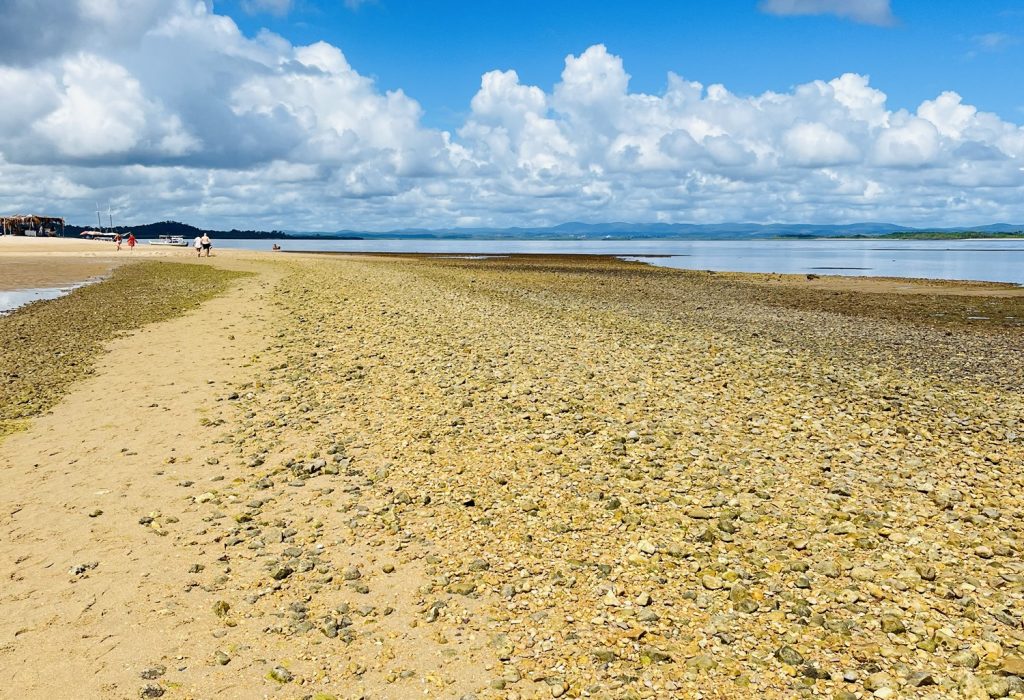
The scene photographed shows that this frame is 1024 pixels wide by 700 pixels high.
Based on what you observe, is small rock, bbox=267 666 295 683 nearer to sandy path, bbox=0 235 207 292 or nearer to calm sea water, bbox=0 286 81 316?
calm sea water, bbox=0 286 81 316

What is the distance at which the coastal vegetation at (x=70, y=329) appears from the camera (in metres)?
16.4

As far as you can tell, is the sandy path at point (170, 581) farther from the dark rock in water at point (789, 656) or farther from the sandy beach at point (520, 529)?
the dark rock in water at point (789, 656)

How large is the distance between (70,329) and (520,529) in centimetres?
2331

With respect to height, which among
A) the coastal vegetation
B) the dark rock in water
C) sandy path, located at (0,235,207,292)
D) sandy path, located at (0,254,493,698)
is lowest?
sandy path, located at (0,254,493,698)

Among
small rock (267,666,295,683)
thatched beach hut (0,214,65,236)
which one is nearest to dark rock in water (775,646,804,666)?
small rock (267,666,295,683)

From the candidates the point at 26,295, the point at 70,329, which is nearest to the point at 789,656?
the point at 70,329

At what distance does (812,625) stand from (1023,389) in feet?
42.7

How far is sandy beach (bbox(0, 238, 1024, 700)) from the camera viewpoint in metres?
6.26

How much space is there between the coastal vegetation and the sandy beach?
0.97 metres

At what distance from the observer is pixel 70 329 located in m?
25.4

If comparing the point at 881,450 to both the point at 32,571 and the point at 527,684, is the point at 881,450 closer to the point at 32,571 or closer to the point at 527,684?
the point at 527,684

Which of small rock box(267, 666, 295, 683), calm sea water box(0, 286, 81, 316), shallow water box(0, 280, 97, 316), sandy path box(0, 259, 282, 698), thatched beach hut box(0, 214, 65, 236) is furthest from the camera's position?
thatched beach hut box(0, 214, 65, 236)

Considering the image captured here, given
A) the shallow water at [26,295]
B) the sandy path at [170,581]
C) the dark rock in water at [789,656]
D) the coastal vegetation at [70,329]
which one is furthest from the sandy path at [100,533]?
the shallow water at [26,295]

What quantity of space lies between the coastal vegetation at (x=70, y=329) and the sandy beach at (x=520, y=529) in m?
0.97
